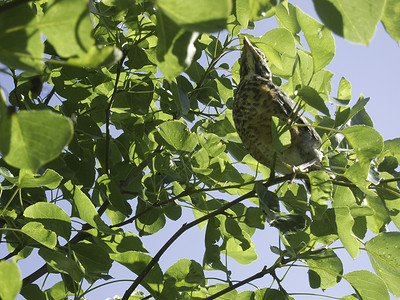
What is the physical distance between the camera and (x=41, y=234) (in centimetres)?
112

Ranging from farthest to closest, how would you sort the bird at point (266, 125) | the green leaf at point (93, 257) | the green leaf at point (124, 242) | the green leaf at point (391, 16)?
the bird at point (266, 125), the green leaf at point (124, 242), the green leaf at point (93, 257), the green leaf at point (391, 16)

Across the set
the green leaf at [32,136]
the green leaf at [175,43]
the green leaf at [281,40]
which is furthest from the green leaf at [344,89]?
the green leaf at [32,136]

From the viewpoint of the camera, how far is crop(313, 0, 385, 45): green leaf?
511 millimetres

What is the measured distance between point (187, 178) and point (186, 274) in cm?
29

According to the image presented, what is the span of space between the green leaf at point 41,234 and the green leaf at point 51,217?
0.12 metres

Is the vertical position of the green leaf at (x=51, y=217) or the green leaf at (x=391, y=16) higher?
the green leaf at (x=391, y=16)

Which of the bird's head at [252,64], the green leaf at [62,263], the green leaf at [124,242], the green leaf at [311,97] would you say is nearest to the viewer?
the green leaf at [311,97]

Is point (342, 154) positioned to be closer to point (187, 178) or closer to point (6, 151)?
point (187, 178)

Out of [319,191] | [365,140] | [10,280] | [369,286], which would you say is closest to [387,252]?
[369,286]

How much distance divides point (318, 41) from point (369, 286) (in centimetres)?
66

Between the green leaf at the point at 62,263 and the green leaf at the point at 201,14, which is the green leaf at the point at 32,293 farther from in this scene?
the green leaf at the point at 201,14

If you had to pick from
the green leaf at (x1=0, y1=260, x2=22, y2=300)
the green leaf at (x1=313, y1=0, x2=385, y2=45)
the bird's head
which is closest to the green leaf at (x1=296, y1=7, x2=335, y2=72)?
the green leaf at (x1=313, y1=0, x2=385, y2=45)

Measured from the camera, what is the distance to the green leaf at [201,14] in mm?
438

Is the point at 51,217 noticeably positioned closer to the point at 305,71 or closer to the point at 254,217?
the point at 254,217
